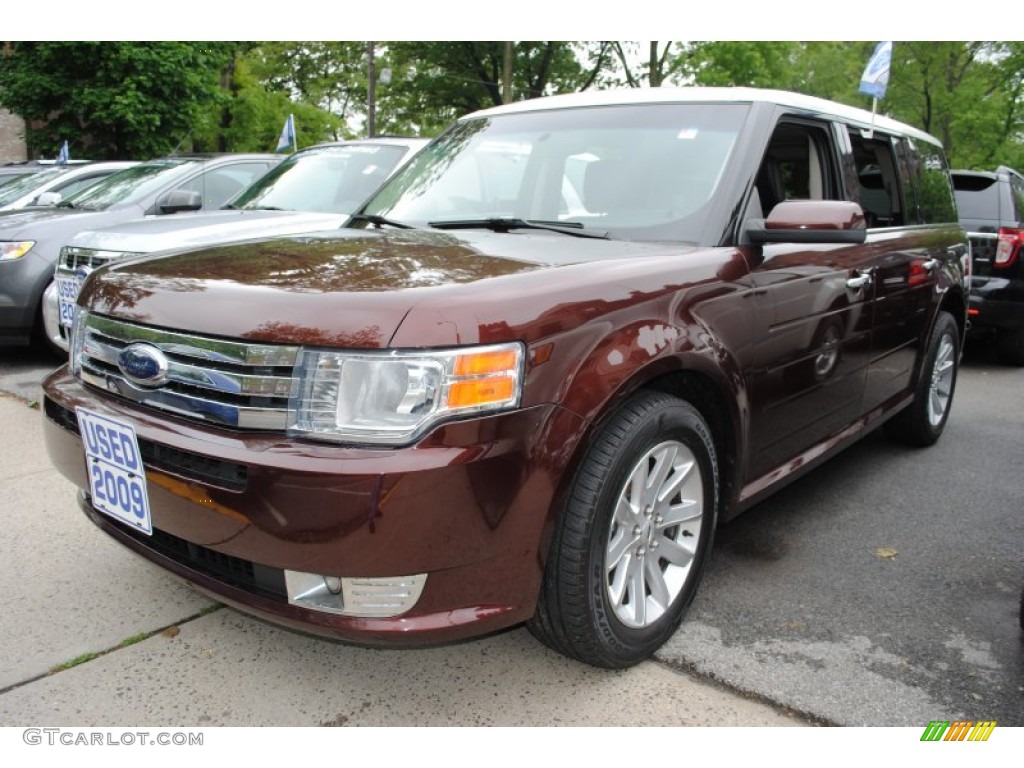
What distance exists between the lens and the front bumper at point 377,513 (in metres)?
1.83

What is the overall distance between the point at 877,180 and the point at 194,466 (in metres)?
3.30

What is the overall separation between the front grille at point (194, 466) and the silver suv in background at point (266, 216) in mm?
2402

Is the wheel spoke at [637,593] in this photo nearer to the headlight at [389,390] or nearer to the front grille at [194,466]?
the headlight at [389,390]

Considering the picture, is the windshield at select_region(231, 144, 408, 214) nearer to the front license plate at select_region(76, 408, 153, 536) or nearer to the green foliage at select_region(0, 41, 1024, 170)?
the front license plate at select_region(76, 408, 153, 536)

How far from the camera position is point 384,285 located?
204 cm

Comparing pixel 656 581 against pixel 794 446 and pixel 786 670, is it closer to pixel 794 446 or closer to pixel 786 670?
pixel 786 670

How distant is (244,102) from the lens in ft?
82.2

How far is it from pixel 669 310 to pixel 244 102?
84.2 feet

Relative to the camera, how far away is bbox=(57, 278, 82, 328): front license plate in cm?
505

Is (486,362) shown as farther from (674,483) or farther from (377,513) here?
(674,483)

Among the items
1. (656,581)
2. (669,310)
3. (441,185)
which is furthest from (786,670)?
(441,185)

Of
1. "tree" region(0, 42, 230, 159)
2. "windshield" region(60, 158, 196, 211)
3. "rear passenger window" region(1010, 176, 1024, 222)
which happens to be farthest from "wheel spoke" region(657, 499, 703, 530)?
"tree" region(0, 42, 230, 159)

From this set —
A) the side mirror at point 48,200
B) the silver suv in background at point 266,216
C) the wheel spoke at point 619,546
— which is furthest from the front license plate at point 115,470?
the side mirror at point 48,200

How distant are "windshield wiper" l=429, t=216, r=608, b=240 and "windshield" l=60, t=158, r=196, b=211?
463 cm
